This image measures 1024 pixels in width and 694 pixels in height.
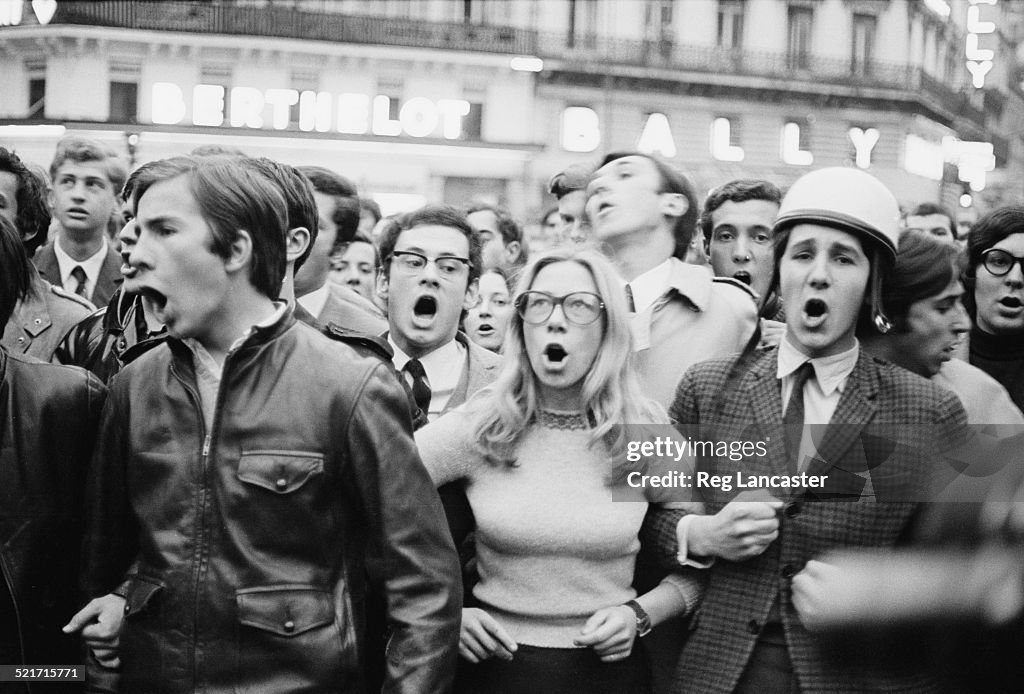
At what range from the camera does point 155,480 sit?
2.40 m

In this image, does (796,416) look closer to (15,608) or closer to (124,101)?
(15,608)

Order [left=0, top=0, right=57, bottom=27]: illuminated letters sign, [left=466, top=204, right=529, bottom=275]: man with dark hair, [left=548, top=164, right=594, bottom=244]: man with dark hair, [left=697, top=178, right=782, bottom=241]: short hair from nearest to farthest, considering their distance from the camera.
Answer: [left=697, top=178, right=782, bottom=241]: short hair < [left=548, top=164, right=594, bottom=244]: man with dark hair < [left=466, top=204, right=529, bottom=275]: man with dark hair < [left=0, top=0, right=57, bottom=27]: illuminated letters sign

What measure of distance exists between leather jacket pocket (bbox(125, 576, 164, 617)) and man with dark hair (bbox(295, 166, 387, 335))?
2.07 m

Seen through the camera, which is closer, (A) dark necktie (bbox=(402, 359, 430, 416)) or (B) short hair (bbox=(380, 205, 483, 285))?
(A) dark necktie (bbox=(402, 359, 430, 416))

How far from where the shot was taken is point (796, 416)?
2729 millimetres

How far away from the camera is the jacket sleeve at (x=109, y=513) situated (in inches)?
99.0

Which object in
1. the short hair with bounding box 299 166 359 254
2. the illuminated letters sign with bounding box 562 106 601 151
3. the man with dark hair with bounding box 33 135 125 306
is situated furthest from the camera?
the illuminated letters sign with bounding box 562 106 601 151

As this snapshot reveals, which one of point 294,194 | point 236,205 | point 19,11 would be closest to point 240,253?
point 236,205

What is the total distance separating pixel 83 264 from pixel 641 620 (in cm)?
353

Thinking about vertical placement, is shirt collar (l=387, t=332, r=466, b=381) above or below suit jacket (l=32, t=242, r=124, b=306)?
below

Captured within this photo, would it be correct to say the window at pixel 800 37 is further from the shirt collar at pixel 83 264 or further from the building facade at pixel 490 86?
the shirt collar at pixel 83 264

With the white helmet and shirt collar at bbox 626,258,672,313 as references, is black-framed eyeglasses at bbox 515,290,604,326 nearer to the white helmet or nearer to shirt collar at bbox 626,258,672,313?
the white helmet

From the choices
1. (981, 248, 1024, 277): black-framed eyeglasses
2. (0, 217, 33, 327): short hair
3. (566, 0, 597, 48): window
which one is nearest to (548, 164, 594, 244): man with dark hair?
(981, 248, 1024, 277): black-framed eyeglasses

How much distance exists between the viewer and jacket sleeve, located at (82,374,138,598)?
8.25 ft
